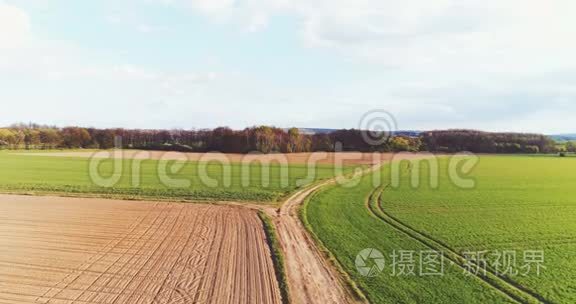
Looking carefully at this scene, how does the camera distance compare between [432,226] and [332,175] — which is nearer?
[432,226]

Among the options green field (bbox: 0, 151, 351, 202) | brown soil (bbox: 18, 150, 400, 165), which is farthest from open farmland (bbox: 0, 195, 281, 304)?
brown soil (bbox: 18, 150, 400, 165)

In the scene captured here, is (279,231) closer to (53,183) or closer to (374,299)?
(374,299)

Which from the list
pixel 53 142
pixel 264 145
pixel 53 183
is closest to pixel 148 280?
pixel 53 183

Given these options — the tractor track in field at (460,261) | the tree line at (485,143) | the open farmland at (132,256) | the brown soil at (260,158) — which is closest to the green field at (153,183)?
the open farmland at (132,256)

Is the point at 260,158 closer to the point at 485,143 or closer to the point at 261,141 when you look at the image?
the point at 261,141

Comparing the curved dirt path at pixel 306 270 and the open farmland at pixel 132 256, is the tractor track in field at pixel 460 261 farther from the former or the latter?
the open farmland at pixel 132 256

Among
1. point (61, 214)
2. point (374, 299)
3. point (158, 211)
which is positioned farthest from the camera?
point (158, 211)

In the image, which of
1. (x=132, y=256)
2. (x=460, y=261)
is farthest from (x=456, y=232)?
(x=132, y=256)
